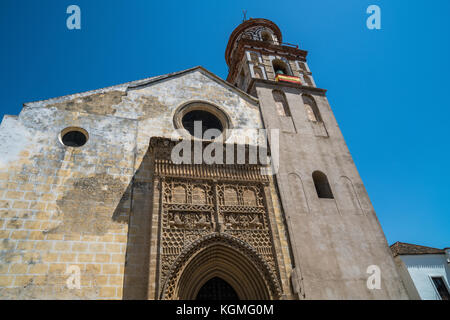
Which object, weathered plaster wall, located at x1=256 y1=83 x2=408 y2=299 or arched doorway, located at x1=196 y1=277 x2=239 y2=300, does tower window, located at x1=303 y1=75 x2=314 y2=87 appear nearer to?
weathered plaster wall, located at x1=256 y1=83 x2=408 y2=299

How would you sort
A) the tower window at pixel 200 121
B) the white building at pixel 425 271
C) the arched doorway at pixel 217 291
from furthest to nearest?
1. the white building at pixel 425 271
2. the tower window at pixel 200 121
3. the arched doorway at pixel 217 291

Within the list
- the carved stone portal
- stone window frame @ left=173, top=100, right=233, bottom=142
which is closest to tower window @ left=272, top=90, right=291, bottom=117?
stone window frame @ left=173, top=100, right=233, bottom=142

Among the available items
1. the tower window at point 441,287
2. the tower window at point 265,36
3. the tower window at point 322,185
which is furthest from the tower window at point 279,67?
the tower window at point 441,287

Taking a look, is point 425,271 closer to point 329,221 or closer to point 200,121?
point 329,221

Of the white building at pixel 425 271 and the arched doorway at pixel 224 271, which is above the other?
the white building at pixel 425 271

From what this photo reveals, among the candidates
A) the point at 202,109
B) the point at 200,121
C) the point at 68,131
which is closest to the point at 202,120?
the point at 200,121

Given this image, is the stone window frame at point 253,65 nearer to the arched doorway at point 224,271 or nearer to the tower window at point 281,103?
the tower window at point 281,103

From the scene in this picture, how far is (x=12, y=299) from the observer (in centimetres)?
595

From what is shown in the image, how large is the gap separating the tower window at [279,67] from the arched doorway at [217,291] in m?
10.9

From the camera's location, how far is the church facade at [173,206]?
22.1 feet

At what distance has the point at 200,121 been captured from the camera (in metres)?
10.6
